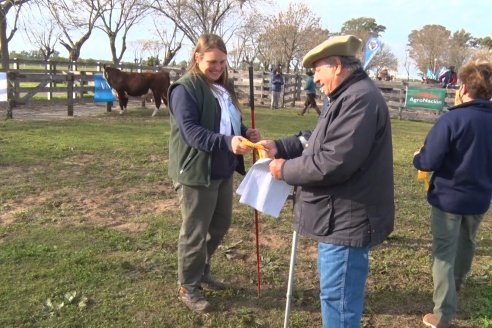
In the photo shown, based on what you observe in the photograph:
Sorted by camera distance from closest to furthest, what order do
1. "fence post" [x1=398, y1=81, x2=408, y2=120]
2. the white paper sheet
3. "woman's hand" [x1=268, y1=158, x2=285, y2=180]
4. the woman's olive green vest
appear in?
1. "woman's hand" [x1=268, y1=158, x2=285, y2=180]
2. the white paper sheet
3. the woman's olive green vest
4. "fence post" [x1=398, y1=81, x2=408, y2=120]

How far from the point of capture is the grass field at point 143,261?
3.46 metres

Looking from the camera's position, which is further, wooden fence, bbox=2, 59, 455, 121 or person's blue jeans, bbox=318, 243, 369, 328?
wooden fence, bbox=2, 59, 455, 121

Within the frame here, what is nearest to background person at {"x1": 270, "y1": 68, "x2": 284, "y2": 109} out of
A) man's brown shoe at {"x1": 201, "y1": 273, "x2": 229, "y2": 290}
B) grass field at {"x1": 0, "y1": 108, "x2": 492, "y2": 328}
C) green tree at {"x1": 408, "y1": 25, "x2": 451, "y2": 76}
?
grass field at {"x1": 0, "y1": 108, "x2": 492, "y2": 328}

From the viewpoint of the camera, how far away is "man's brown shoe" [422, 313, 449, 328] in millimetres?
Result: 3365

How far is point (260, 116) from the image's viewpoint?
53.5 ft

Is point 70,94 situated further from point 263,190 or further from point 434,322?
point 434,322

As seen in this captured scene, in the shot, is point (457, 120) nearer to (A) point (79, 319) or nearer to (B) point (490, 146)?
(B) point (490, 146)

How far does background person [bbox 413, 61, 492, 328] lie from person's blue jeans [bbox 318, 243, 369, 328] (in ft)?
3.62

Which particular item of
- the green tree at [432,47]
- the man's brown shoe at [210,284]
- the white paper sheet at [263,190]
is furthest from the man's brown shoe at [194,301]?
the green tree at [432,47]

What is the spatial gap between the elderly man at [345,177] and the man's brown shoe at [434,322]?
1.30 metres

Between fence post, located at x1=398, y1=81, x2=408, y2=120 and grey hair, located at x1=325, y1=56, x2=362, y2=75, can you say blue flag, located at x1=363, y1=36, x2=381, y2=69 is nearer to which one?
fence post, located at x1=398, y1=81, x2=408, y2=120

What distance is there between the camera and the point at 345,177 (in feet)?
7.30

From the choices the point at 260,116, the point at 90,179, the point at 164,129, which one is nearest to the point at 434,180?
the point at 90,179

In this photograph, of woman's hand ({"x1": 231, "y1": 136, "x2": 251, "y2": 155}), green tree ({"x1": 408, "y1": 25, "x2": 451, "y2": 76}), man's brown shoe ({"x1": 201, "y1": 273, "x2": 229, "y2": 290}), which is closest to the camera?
woman's hand ({"x1": 231, "y1": 136, "x2": 251, "y2": 155})
